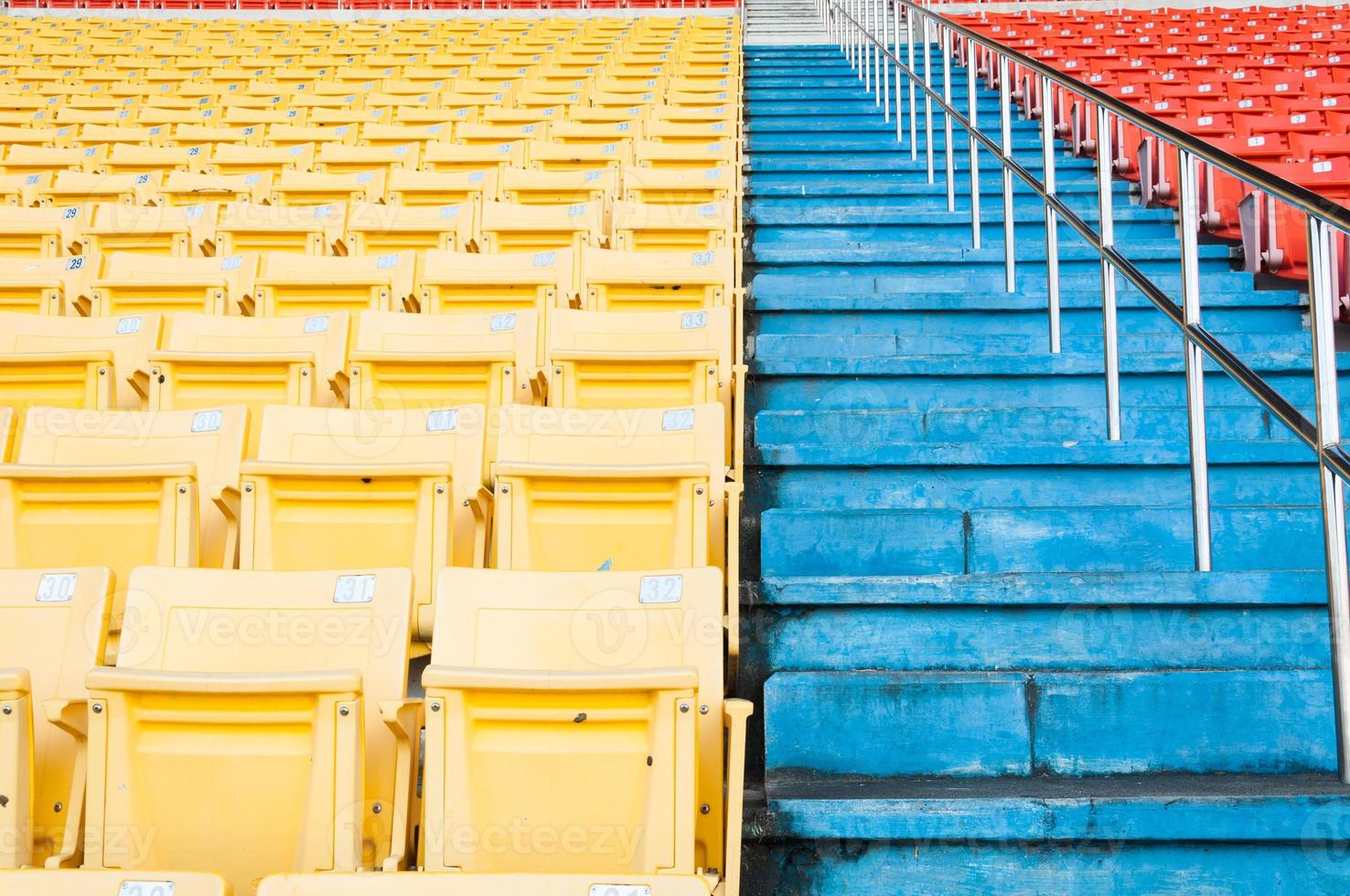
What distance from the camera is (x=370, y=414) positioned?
2502 millimetres

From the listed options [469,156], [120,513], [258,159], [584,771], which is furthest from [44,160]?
[584,771]

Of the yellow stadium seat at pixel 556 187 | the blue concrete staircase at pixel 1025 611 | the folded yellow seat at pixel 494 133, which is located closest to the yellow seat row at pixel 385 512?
the blue concrete staircase at pixel 1025 611

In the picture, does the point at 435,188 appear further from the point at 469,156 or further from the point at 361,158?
the point at 361,158

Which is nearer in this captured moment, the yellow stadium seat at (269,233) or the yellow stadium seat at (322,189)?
the yellow stadium seat at (269,233)

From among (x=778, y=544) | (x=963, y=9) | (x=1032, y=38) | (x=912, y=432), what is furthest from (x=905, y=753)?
(x=963, y=9)

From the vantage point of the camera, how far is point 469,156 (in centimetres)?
531

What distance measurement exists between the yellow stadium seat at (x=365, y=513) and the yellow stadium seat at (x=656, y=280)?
1.21 meters

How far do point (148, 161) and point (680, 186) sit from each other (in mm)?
2378

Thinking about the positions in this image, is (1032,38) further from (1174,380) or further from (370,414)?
(370,414)

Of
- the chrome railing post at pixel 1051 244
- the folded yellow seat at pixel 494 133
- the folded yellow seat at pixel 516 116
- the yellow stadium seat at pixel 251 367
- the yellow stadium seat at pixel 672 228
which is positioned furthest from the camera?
the folded yellow seat at pixel 516 116

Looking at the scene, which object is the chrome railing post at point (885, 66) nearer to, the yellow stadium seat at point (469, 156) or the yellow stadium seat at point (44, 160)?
the yellow stadium seat at point (469, 156)

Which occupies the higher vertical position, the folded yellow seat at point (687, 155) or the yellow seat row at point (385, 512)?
the folded yellow seat at point (687, 155)

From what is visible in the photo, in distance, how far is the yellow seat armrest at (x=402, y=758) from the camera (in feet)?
5.49

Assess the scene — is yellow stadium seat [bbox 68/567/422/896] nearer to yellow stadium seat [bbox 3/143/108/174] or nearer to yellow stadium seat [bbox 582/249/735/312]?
yellow stadium seat [bbox 582/249/735/312]
